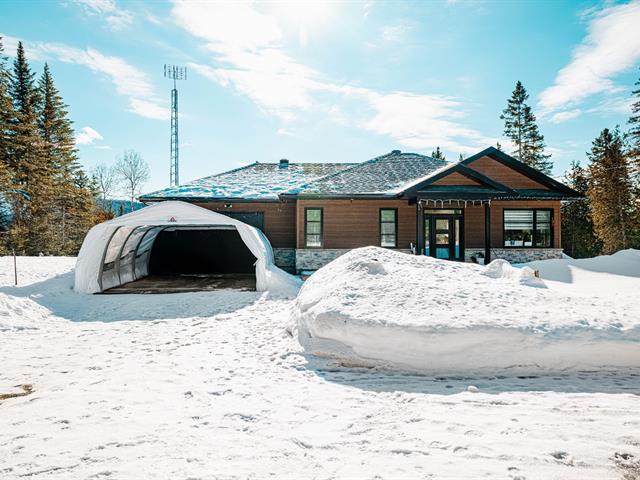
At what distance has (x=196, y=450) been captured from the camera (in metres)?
2.66

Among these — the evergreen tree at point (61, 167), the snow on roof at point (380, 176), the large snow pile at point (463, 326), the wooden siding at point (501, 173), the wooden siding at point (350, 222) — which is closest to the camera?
the large snow pile at point (463, 326)

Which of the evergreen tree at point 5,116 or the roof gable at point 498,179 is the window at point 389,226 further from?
the evergreen tree at point 5,116

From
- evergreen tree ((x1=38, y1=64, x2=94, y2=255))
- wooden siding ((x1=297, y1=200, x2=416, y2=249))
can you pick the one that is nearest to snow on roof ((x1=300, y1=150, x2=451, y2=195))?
wooden siding ((x1=297, y1=200, x2=416, y2=249))

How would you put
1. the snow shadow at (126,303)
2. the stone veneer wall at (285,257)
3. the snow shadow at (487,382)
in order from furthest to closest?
the stone veneer wall at (285,257) → the snow shadow at (126,303) → the snow shadow at (487,382)

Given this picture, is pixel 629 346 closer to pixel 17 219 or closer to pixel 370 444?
pixel 370 444

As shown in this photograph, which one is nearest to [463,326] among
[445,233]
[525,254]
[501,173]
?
[445,233]

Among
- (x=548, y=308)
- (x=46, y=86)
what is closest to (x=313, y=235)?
(x=548, y=308)

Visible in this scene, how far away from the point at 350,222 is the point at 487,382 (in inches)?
400

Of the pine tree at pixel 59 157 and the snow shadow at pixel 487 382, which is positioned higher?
the pine tree at pixel 59 157

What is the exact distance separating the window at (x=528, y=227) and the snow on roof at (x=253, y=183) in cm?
858

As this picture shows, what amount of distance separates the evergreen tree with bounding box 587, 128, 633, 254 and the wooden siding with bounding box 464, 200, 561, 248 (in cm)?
1772

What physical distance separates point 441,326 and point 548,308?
1863 mm

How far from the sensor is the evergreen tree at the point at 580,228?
1251 inches

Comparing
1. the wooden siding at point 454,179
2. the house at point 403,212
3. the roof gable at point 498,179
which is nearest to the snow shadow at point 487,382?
the house at point 403,212
